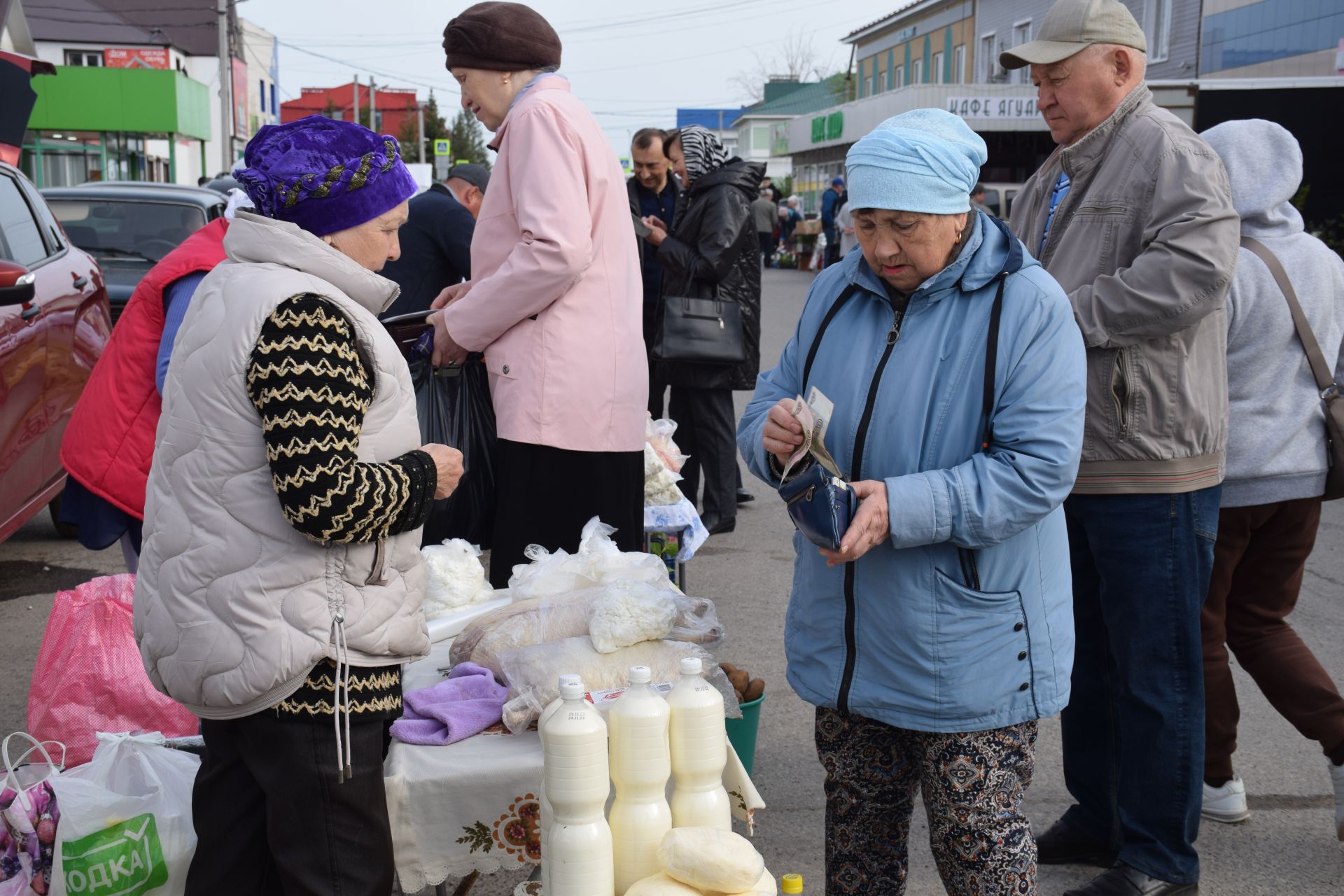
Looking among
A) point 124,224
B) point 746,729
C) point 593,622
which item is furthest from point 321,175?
point 124,224

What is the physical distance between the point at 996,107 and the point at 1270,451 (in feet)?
81.8

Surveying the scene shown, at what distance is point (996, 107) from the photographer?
A: 2658 centimetres

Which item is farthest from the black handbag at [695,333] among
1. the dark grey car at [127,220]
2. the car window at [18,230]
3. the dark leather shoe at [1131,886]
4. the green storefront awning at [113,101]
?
the green storefront awning at [113,101]

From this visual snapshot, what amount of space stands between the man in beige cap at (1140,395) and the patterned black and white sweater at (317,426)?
168 cm

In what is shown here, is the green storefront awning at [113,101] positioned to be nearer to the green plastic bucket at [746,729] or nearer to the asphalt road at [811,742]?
the asphalt road at [811,742]

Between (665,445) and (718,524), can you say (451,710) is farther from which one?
(718,524)

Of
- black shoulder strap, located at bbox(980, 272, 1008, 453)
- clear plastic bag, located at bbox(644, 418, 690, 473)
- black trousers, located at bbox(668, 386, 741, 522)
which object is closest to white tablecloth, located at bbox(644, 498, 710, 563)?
clear plastic bag, located at bbox(644, 418, 690, 473)

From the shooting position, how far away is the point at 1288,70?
840 inches

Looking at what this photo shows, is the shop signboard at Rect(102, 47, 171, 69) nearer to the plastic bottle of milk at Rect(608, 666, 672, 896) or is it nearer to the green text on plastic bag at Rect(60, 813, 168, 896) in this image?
the green text on plastic bag at Rect(60, 813, 168, 896)

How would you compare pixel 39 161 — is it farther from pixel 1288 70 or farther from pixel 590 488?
pixel 590 488

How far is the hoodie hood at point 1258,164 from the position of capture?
3.32 metres

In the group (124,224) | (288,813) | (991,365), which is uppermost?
(124,224)

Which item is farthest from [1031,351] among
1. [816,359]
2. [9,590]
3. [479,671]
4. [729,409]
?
[9,590]

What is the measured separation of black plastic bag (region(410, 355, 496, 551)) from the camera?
11.8ft
